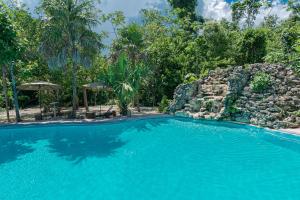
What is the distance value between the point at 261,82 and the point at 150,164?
8926 mm

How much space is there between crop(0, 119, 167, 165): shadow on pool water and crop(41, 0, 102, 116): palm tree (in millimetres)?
4902

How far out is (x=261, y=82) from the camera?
44.8 feet

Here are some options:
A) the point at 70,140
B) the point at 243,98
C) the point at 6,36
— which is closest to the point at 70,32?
the point at 6,36

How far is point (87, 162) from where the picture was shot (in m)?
8.66

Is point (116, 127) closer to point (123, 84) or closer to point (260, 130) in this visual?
point (123, 84)

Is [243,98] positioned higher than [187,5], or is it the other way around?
[187,5]

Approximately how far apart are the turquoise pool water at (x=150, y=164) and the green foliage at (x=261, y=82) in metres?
2.40

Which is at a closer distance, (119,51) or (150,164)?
(150,164)

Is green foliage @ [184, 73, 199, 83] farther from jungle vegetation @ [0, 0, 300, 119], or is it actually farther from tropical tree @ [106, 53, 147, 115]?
tropical tree @ [106, 53, 147, 115]

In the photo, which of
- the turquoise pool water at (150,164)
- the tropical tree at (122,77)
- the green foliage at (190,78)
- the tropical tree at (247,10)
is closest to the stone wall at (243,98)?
the turquoise pool water at (150,164)

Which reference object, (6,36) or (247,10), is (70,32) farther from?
(247,10)

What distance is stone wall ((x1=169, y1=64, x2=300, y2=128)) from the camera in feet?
41.6

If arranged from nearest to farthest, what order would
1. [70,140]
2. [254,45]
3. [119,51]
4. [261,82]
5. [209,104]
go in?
[70,140] → [261,82] → [209,104] → [119,51] → [254,45]

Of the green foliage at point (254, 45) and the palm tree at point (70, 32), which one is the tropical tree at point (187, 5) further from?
the palm tree at point (70, 32)
